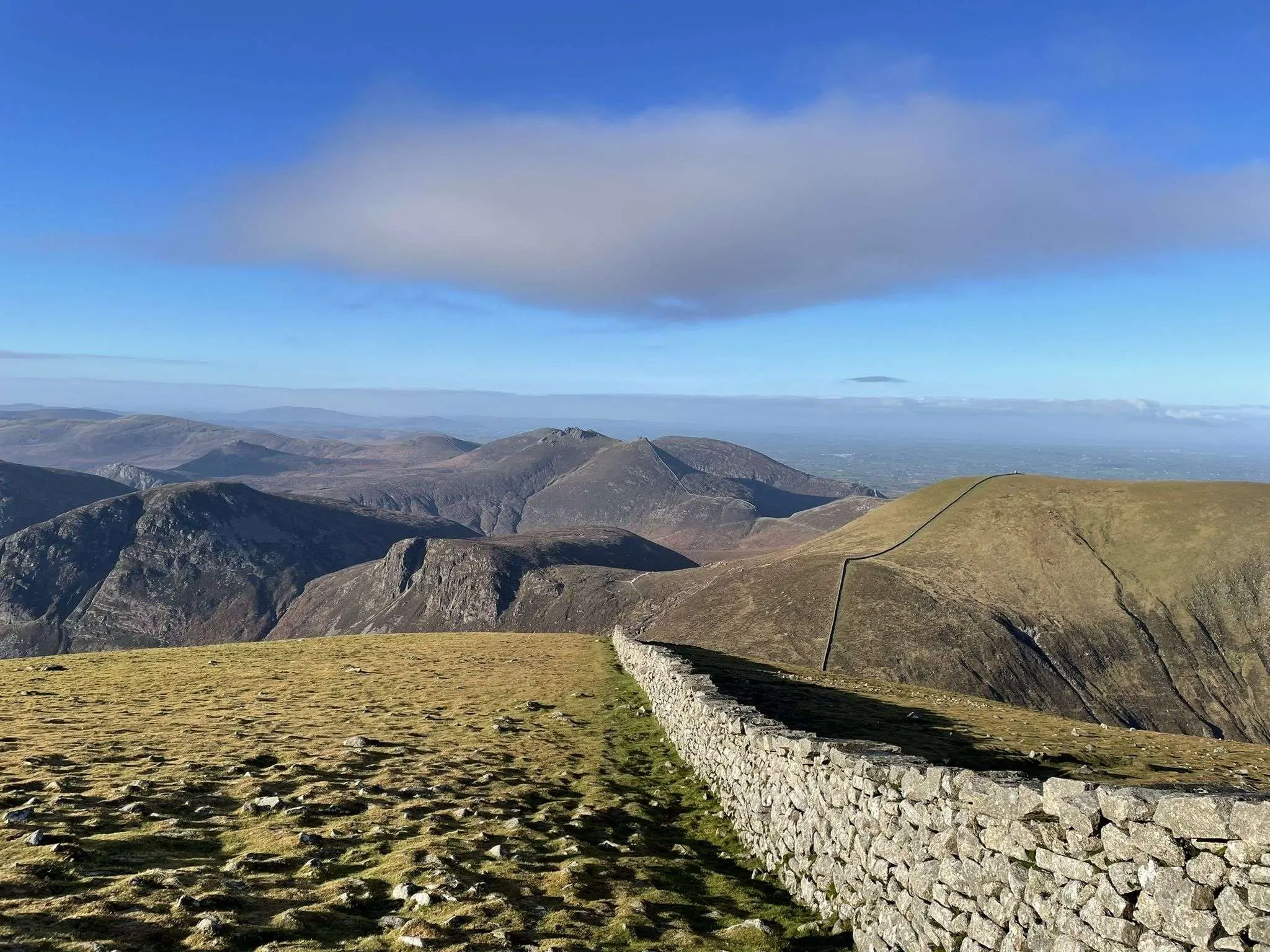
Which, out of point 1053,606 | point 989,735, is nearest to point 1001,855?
point 989,735

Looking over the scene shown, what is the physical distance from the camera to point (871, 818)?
1385 centimetres

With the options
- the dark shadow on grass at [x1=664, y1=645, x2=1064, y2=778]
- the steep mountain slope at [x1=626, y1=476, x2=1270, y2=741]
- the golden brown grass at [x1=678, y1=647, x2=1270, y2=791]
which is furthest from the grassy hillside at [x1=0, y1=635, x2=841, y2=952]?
the steep mountain slope at [x1=626, y1=476, x2=1270, y2=741]

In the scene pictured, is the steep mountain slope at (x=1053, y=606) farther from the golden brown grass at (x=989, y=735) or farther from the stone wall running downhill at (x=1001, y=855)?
the stone wall running downhill at (x=1001, y=855)

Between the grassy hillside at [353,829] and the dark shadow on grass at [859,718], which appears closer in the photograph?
the grassy hillside at [353,829]

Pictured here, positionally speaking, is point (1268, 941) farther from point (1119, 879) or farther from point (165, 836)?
point (165, 836)

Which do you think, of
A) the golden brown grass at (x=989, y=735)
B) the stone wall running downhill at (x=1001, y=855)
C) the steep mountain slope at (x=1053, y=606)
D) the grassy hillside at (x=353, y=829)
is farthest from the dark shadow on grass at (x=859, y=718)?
the steep mountain slope at (x=1053, y=606)

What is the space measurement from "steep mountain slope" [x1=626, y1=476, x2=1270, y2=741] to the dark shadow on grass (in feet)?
218

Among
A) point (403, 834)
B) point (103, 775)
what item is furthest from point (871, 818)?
point (103, 775)

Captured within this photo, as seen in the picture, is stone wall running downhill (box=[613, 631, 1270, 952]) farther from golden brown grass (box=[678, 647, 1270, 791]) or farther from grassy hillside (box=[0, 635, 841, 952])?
golden brown grass (box=[678, 647, 1270, 791])

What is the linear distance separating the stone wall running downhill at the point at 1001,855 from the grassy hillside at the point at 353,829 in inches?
65.9

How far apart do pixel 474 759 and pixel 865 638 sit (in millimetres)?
97360

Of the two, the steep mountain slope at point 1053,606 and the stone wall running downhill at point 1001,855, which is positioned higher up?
the stone wall running downhill at point 1001,855

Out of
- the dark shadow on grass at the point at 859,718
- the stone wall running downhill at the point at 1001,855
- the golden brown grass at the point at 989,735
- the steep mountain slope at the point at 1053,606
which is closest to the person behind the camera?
the stone wall running downhill at the point at 1001,855

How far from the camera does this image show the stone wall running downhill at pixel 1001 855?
8.20 metres
